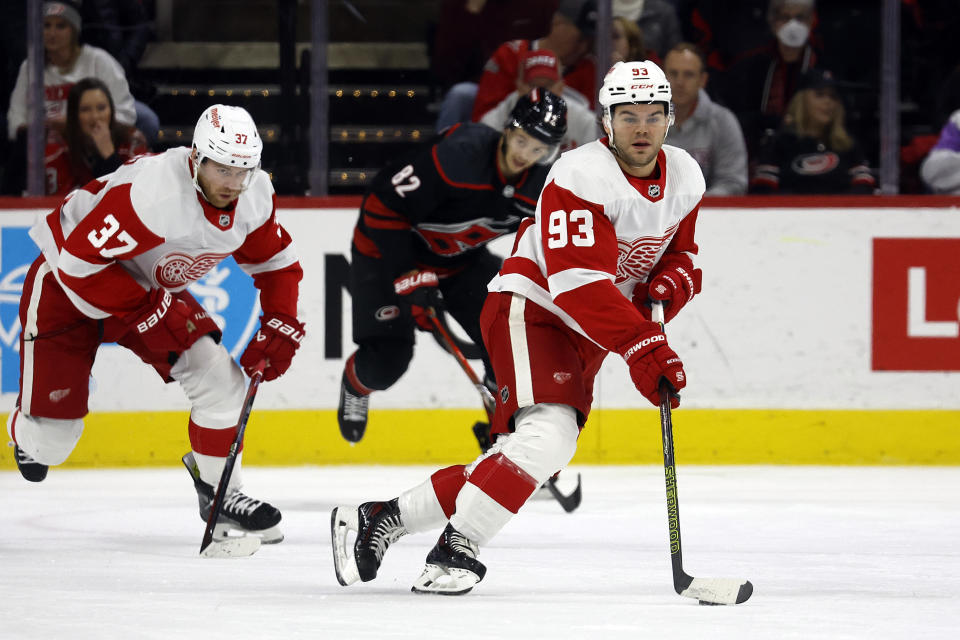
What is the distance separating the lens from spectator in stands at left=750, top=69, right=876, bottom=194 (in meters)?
5.40

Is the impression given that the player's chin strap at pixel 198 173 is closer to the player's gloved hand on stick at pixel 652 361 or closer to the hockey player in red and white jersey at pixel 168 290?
the hockey player in red and white jersey at pixel 168 290

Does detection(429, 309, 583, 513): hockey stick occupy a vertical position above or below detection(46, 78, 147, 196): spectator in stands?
below

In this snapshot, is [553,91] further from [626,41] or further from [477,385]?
[477,385]

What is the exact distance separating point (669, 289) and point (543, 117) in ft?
3.78

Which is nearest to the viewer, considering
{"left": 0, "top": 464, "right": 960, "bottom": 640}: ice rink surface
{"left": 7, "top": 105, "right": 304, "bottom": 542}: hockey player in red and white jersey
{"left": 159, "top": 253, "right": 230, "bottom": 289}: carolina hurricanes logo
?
{"left": 0, "top": 464, "right": 960, "bottom": 640}: ice rink surface

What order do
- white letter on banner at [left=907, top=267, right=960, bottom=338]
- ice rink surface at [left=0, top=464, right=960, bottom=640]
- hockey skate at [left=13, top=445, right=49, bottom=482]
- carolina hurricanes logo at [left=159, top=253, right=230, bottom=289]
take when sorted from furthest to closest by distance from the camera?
white letter on banner at [left=907, top=267, right=960, bottom=338]
hockey skate at [left=13, top=445, right=49, bottom=482]
carolina hurricanes logo at [left=159, top=253, right=230, bottom=289]
ice rink surface at [left=0, top=464, right=960, bottom=640]

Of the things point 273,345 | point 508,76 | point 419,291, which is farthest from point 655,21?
point 273,345

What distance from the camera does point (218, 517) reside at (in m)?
3.68

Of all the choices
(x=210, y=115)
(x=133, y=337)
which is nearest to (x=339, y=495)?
(x=133, y=337)

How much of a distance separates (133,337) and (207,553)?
628 mm

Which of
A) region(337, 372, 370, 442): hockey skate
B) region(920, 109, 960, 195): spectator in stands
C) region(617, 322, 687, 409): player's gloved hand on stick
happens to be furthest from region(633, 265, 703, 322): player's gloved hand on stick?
region(920, 109, 960, 195): spectator in stands

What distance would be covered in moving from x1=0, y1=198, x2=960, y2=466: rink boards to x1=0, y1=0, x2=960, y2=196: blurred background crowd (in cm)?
23

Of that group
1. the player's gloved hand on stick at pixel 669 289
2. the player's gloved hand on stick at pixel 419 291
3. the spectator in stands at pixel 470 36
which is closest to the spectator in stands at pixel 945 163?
the spectator in stands at pixel 470 36

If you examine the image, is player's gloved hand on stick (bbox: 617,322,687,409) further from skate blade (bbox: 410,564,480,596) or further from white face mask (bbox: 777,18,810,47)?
white face mask (bbox: 777,18,810,47)
